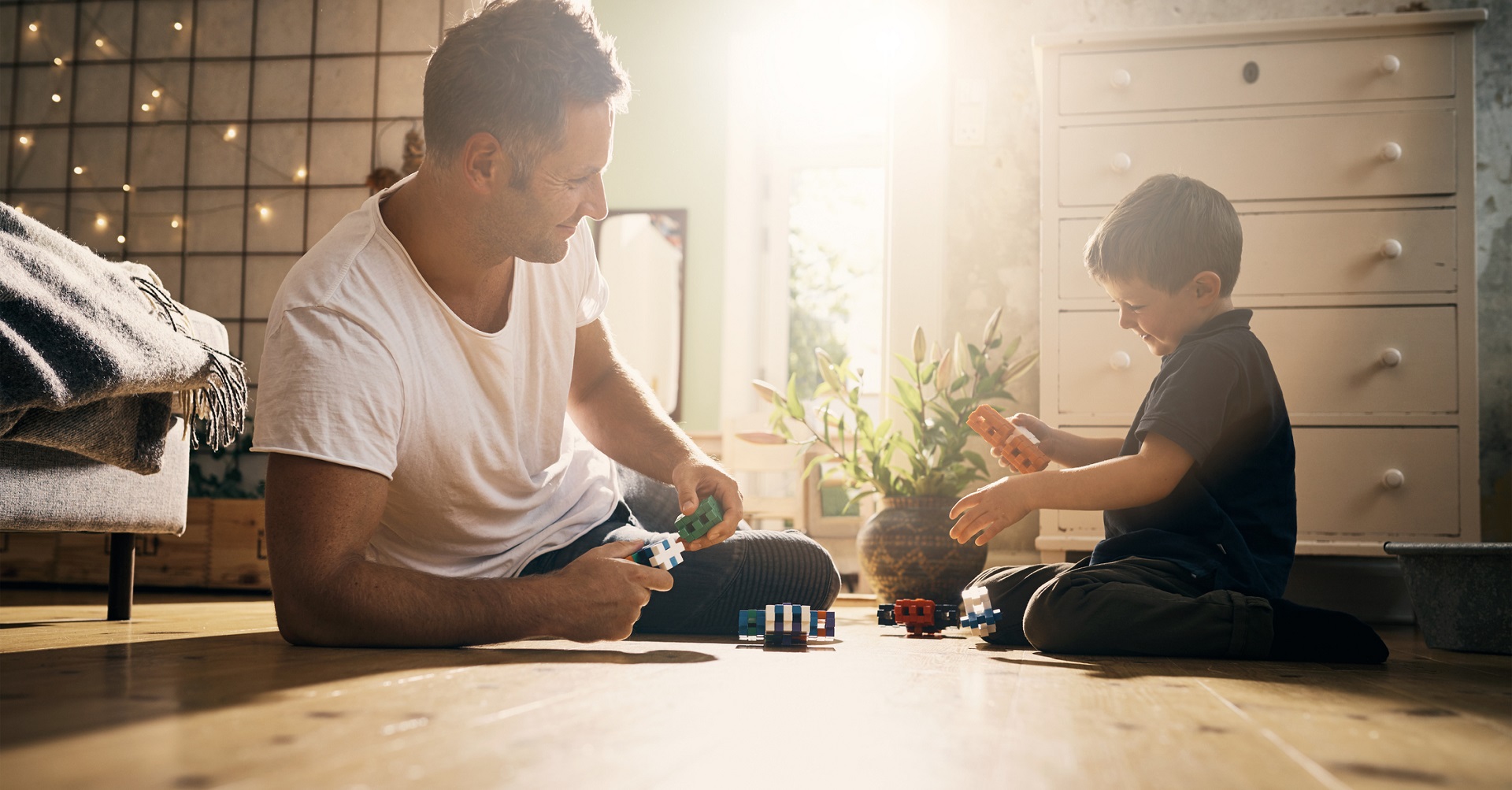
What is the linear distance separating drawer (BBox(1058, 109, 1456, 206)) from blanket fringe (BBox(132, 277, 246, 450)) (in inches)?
68.3

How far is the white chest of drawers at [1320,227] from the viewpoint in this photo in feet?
7.14

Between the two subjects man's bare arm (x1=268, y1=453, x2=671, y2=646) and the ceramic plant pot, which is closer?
man's bare arm (x1=268, y1=453, x2=671, y2=646)

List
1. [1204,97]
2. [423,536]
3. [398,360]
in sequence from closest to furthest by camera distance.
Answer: [398,360] → [423,536] → [1204,97]

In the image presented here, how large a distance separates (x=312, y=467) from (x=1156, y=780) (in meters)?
0.84

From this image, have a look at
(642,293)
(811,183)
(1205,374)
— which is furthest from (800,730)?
(811,183)

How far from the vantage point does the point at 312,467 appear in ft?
3.48

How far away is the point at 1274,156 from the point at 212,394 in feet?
7.00

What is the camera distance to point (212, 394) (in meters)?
1.64

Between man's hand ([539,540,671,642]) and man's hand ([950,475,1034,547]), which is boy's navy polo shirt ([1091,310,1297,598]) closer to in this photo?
man's hand ([950,475,1034,547])

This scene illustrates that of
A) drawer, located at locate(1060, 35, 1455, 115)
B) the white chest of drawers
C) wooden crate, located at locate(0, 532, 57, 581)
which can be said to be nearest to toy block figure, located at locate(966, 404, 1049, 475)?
the white chest of drawers

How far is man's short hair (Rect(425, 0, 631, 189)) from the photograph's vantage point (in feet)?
4.14

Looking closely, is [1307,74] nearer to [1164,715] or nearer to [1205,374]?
[1205,374]

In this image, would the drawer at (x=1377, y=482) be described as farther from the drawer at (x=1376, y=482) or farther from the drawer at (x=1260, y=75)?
the drawer at (x=1260, y=75)

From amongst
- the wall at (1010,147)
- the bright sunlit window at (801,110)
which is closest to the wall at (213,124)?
the wall at (1010,147)
